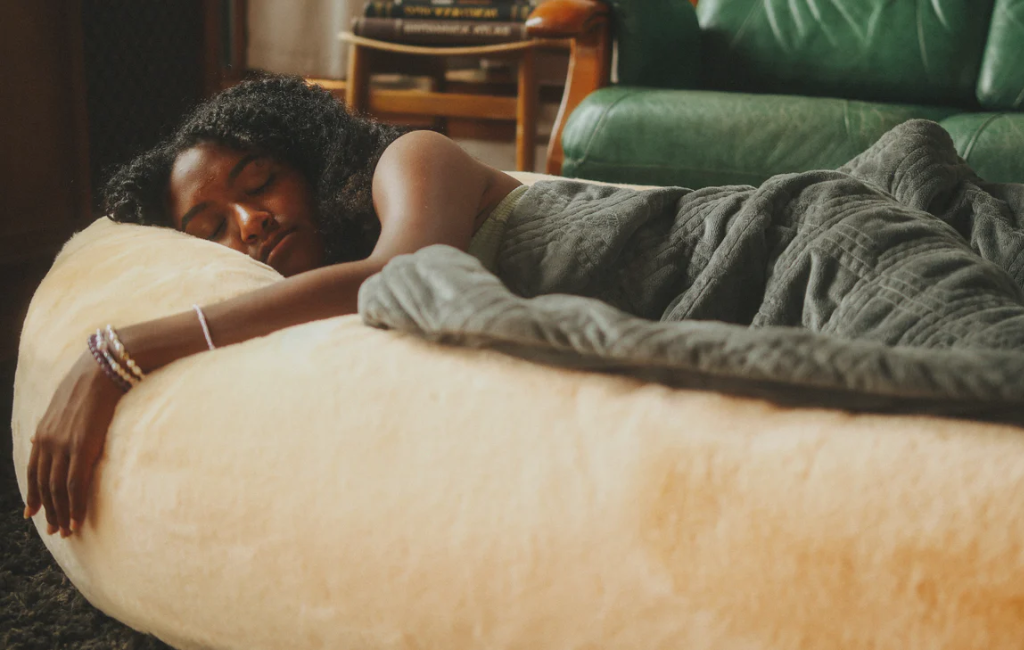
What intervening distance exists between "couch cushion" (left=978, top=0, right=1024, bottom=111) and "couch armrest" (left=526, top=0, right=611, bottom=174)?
91 centimetres

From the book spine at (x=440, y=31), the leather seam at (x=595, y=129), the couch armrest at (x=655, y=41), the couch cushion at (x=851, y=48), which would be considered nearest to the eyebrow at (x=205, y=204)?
the leather seam at (x=595, y=129)

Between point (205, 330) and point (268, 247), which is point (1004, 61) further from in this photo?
point (205, 330)

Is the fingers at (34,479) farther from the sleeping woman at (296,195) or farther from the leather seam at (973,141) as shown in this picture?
the leather seam at (973,141)

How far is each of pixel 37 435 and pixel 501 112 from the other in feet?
7.32

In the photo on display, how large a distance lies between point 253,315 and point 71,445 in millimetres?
180

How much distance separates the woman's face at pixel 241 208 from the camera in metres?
1.04

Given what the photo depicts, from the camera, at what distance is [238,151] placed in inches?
42.4

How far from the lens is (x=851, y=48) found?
6.84ft

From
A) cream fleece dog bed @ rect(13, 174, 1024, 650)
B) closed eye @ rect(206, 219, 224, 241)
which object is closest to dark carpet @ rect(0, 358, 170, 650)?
cream fleece dog bed @ rect(13, 174, 1024, 650)

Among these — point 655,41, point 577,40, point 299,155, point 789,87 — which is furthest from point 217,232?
point 789,87

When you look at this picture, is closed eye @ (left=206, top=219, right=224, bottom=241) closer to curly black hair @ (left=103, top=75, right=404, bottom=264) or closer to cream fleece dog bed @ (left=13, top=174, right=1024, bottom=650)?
curly black hair @ (left=103, top=75, right=404, bottom=264)

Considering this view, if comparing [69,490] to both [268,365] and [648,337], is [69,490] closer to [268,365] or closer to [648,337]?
[268,365]

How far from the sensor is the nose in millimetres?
1014

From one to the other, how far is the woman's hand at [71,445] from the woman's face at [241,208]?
0.36 m
